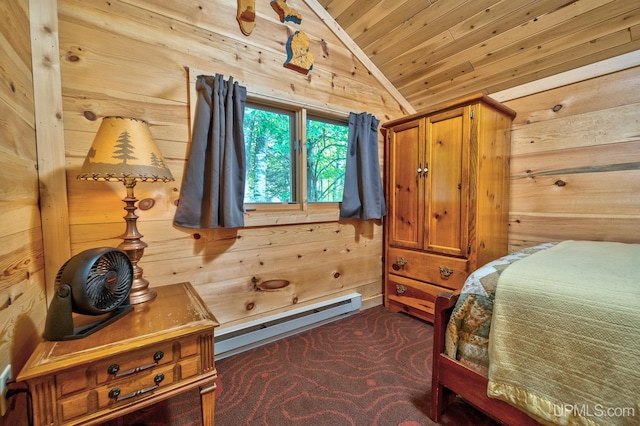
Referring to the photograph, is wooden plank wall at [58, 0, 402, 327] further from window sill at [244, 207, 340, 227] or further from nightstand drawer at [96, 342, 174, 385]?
nightstand drawer at [96, 342, 174, 385]

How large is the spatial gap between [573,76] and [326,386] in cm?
260

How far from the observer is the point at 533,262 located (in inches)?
45.9

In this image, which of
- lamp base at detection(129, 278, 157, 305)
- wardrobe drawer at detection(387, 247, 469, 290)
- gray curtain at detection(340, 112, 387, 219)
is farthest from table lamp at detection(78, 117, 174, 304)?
wardrobe drawer at detection(387, 247, 469, 290)

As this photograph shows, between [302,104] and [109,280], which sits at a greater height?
[302,104]

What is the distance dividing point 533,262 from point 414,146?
51.1 inches

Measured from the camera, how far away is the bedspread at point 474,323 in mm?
1040

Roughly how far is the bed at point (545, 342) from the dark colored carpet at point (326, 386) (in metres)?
0.21

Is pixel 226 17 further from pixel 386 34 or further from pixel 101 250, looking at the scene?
pixel 101 250

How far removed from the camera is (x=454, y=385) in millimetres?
1131

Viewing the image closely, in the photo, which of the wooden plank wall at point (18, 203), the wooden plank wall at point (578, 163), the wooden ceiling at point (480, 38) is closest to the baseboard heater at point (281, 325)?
the wooden plank wall at point (18, 203)

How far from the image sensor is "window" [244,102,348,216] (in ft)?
6.30

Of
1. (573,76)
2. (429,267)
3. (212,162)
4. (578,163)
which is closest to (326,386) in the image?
(429,267)

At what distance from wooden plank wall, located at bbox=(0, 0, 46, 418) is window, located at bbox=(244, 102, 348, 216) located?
1.04 m

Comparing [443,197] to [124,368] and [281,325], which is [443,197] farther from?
[124,368]
